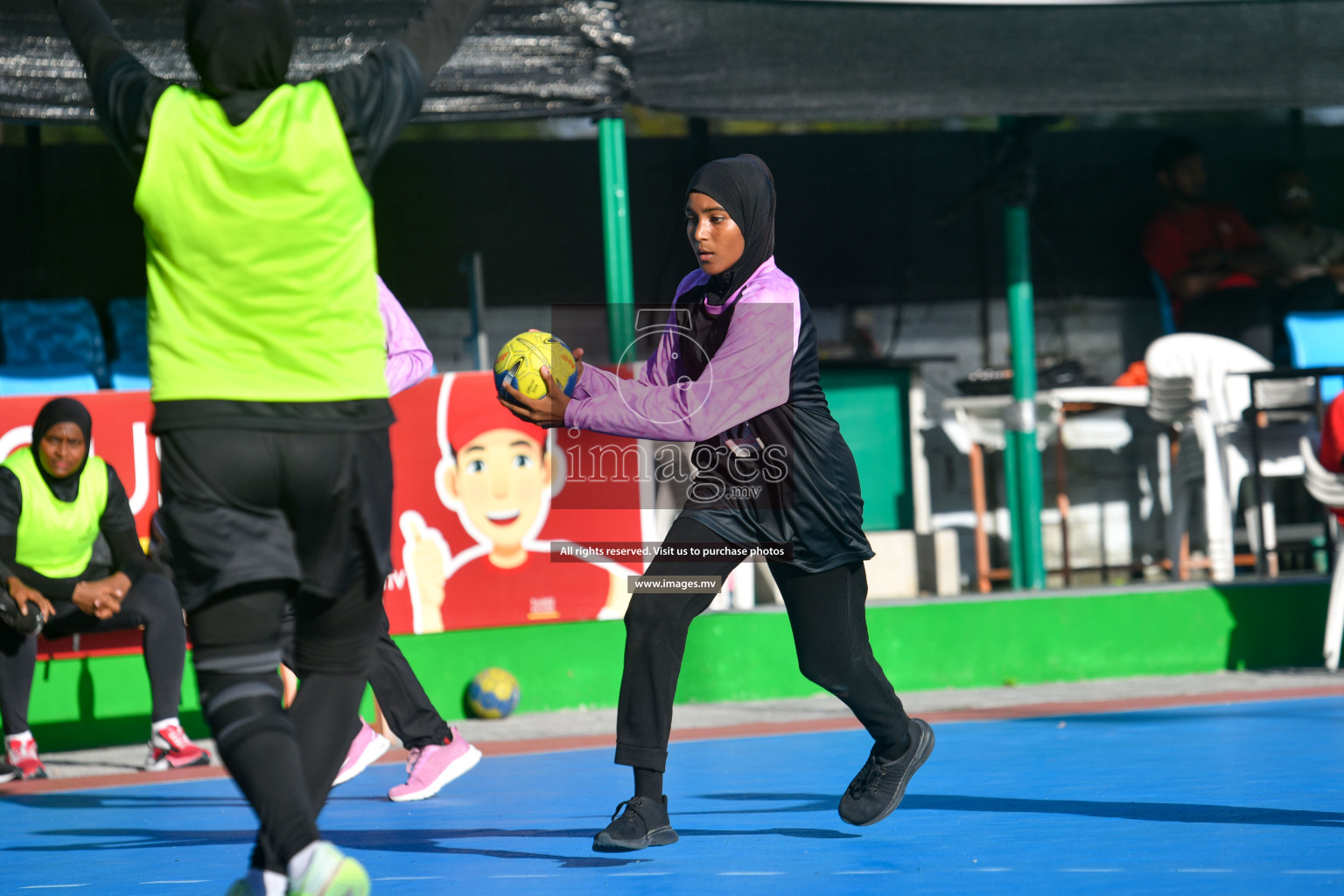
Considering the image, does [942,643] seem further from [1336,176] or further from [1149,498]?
[1336,176]

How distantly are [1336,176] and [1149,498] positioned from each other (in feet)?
10.6

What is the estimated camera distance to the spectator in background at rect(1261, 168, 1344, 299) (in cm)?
1088

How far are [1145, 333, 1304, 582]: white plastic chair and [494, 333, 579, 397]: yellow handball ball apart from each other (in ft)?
18.6

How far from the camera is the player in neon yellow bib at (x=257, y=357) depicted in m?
2.75

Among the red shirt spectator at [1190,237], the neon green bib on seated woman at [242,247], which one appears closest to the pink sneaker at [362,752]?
the neon green bib on seated woman at [242,247]

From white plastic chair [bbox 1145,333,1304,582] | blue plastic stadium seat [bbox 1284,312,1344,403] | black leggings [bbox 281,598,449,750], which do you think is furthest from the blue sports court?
blue plastic stadium seat [bbox 1284,312,1344,403]

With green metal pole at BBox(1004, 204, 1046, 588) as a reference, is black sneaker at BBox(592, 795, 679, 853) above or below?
below

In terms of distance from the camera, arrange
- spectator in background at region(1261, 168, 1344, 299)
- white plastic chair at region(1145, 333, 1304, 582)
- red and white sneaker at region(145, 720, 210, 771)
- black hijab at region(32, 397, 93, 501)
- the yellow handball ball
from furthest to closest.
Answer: spectator in background at region(1261, 168, 1344, 299)
white plastic chair at region(1145, 333, 1304, 582)
black hijab at region(32, 397, 93, 501)
red and white sneaker at region(145, 720, 210, 771)
the yellow handball ball

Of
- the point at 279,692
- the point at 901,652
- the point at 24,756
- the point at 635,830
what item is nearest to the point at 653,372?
the point at 635,830

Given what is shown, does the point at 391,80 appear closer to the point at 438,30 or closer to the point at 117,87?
the point at 438,30

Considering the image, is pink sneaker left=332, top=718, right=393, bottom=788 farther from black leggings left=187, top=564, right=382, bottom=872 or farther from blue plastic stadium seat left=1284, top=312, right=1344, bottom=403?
blue plastic stadium seat left=1284, top=312, right=1344, bottom=403

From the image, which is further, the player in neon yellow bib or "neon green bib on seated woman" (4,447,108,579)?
"neon green bib on seated woman" (4,447,108,579)

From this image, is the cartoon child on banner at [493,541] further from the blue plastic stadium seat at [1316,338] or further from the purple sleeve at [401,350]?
the blue plastic stadium seat at [1316,338]

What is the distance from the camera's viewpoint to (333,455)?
2.82 m
